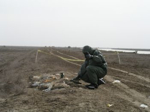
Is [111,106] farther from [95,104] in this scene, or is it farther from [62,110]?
[62,110]

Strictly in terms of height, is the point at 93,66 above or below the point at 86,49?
below

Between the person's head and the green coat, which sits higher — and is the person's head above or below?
above

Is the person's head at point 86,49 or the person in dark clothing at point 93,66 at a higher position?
the person's head at point 86,49

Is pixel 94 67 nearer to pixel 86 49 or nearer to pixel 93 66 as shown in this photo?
pixel 93 66

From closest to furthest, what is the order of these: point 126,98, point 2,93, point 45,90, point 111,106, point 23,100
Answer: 1. point 111,106
2. point 23,100
3. point 126,98
4. point 45,90
5. point 2,93

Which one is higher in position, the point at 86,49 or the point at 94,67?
the point at 86,49

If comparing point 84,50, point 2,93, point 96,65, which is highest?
point 84,50

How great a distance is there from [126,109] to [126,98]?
1.19 m

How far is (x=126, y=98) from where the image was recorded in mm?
5906

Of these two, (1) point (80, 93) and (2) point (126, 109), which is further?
(1) point (80, 93)

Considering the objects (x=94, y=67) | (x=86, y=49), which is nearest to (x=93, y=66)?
(x=94, y=67)

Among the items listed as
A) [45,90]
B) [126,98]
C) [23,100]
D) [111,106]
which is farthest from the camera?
[45,90]

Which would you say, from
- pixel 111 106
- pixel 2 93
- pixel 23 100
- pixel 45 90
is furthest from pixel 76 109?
pixel 2 93

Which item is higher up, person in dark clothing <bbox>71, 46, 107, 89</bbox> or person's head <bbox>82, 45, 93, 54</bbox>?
person's head <bbox>82, 45, 93, 54</bbox>
